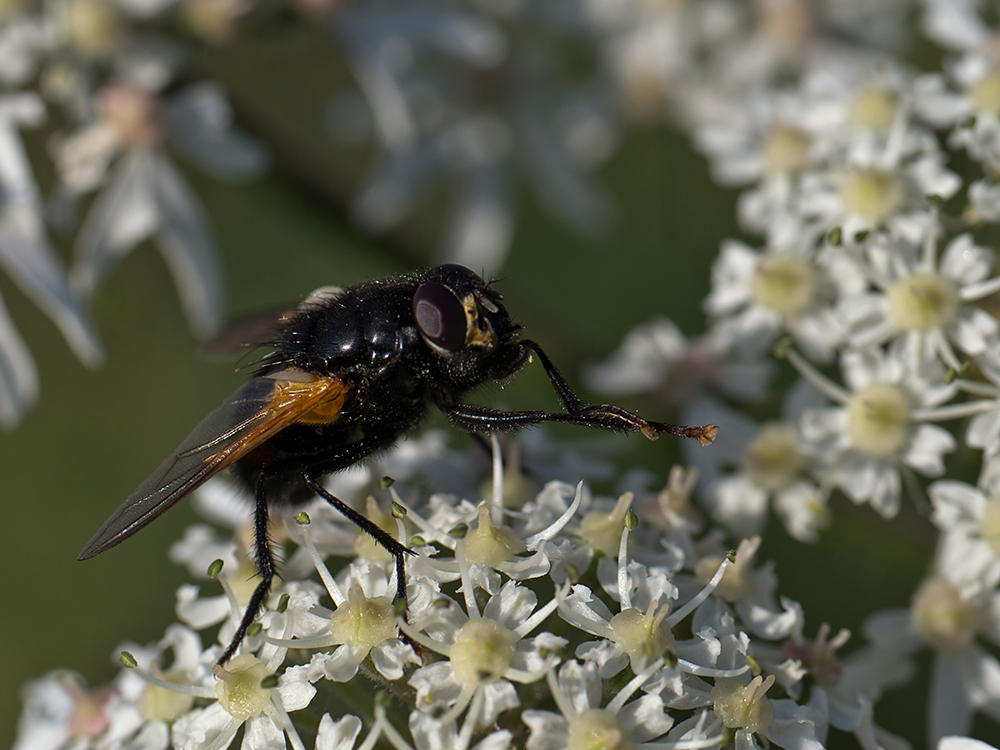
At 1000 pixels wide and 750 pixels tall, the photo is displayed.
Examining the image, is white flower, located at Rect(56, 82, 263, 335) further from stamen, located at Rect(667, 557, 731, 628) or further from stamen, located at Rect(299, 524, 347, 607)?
stamen, located at Rect(667, 557, 731, 628)

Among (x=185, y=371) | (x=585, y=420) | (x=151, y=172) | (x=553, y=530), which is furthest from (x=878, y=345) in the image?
(x=185, y=371)

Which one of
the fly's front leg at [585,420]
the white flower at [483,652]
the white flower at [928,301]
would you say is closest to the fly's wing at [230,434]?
the fly's front leg at [585,420]

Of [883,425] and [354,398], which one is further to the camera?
[883,425]

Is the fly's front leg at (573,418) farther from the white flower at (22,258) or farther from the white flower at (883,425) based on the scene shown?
the white flower at (22,258)

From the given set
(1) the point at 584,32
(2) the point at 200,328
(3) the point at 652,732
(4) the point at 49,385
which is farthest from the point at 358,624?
(4) the point at 49,385

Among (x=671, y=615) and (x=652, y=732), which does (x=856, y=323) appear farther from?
(x=652, y=732)

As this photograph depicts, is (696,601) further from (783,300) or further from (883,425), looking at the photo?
(783,300)
